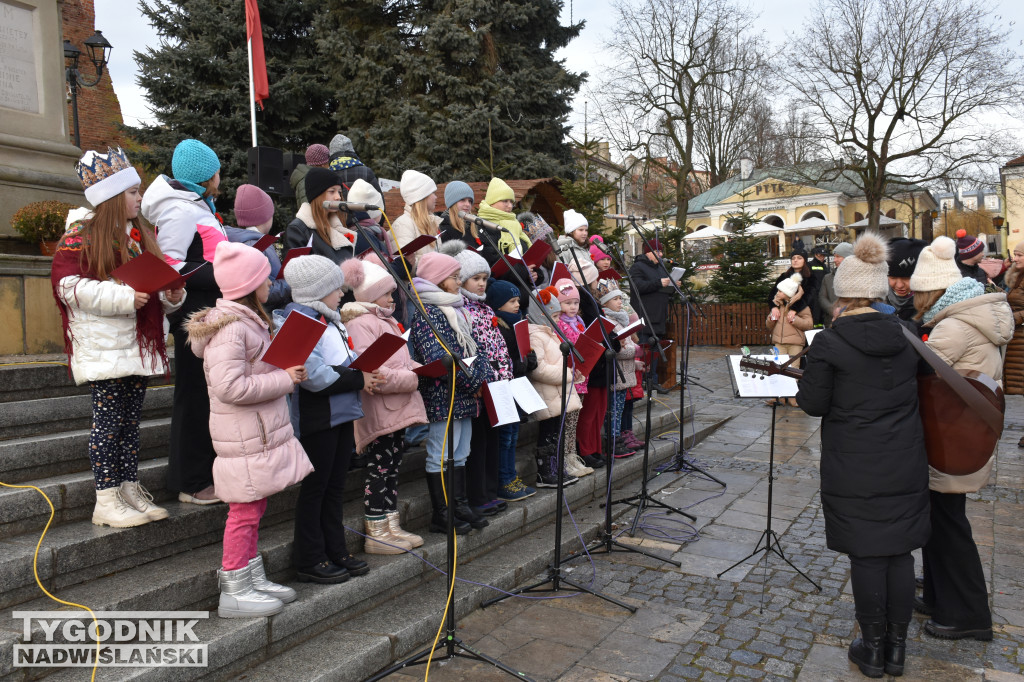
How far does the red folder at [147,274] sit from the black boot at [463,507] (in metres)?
2.16

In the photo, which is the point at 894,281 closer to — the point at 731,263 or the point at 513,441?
the point at 513,441

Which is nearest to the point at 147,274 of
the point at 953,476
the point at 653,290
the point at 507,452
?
the point at 507,452

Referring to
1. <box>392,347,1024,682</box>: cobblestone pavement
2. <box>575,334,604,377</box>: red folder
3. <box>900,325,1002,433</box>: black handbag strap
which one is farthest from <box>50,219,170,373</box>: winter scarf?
<box>900,325,1002,433</box>: black handbag strap

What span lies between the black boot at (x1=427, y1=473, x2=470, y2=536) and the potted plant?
3485 mm

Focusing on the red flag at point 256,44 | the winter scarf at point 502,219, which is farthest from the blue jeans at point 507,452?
the red flag at point 256,44

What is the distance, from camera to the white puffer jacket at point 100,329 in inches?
142

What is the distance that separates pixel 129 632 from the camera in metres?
3.22

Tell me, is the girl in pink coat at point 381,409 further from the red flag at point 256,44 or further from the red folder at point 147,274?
the red flag at point 256,44

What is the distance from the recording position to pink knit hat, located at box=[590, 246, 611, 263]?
26.5 feet

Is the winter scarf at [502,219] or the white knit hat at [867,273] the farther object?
the winter scarf at [502,219]

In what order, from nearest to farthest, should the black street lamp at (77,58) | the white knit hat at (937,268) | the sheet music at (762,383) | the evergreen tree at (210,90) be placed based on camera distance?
1. the sheet music at (762,383)
2. the white knit hat at (937,268)
3. the black street lamp at (77,58)
4. the evergreen tree at (210,90)

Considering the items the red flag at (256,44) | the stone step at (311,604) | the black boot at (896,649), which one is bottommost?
the black boot at (896,649)

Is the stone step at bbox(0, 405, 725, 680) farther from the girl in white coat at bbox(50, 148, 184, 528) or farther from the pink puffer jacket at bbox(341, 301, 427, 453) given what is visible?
the pink puffer jacket at bbox(341, 301, 427, 453)

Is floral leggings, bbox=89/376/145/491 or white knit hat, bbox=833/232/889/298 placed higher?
white knit hat, bbox=833/232/889/298
